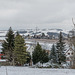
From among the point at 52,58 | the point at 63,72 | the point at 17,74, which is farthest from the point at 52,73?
the point at 52,58

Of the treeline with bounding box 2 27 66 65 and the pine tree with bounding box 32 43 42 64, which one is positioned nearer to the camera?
the treeline with bounding box 2 27 66 65

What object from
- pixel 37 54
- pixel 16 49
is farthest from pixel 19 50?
pixel 37 54

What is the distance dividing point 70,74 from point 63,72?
18.2 inches

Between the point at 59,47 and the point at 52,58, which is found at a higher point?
the point at 59,47

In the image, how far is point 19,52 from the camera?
25.3m

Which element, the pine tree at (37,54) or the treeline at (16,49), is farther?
the pine tree at (37,54)

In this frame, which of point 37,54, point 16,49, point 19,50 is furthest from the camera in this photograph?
point 37,54

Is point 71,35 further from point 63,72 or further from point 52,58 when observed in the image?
point 52,58

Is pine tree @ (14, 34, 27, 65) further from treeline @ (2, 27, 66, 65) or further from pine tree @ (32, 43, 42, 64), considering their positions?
pine tree @ (32, 43, 42, 64)

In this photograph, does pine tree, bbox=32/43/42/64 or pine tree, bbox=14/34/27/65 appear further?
pine tree, bbox=32/43/42/64

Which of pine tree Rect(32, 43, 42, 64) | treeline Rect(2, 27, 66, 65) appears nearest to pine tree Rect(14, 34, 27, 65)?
treeline Rect(2, 27, 66, 65)

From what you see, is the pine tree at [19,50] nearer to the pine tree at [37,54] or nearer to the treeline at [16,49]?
the treeline at [16,49]

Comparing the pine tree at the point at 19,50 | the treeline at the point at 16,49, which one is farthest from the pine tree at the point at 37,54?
the pine tree at the point at 19,50

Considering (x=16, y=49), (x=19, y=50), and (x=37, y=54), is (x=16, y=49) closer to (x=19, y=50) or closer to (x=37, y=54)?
(x=19, y=50)
